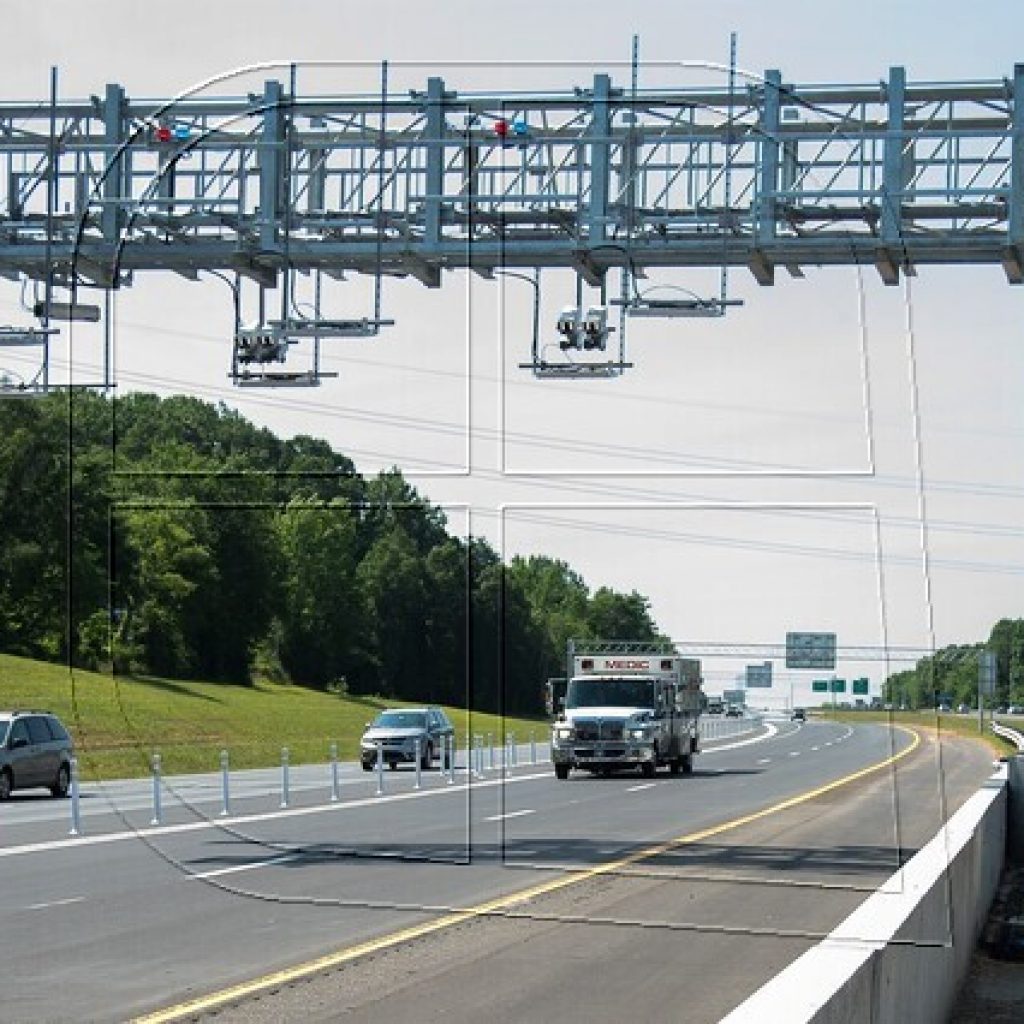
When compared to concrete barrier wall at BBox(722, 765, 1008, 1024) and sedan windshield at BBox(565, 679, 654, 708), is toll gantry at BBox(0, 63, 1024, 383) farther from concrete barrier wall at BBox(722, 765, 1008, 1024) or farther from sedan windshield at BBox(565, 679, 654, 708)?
sedan windshield at BBox(565, 679, 654, 708)

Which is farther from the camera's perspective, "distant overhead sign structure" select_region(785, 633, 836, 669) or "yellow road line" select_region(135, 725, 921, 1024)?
"distant overhead sign structure" select_region(785, 633, 836, 669)

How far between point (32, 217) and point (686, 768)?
30613mm

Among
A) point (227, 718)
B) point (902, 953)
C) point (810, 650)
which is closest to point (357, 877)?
point (227, 718)

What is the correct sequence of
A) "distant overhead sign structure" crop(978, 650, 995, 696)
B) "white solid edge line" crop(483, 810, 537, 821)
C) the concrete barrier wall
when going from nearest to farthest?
the concrete barrier wall, "distant overhead sign structure" crop(978, 650, 995, 696), "white solid edge line" crop(483, 810, 537, 821)

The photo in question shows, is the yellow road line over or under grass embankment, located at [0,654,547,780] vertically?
under

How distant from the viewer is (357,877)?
70.1 feet

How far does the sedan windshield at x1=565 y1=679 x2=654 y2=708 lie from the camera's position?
43.2 m

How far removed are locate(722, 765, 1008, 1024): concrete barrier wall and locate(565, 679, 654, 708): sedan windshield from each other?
23.7m

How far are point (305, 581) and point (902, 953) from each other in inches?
427

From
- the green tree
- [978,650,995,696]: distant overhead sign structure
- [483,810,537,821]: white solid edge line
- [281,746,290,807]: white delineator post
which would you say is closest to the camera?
the green tree

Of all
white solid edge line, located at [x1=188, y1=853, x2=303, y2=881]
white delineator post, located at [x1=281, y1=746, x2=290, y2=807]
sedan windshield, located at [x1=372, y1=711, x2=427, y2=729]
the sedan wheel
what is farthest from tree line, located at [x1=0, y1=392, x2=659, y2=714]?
sedan windshield, located at [x1=372, y1=711, x2=427, y2=729]

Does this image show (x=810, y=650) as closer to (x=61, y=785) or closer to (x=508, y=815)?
(x=508, y=815)

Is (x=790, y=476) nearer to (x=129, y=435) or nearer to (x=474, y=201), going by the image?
(x=474, y=201)

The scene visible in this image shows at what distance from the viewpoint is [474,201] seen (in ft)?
69.1
